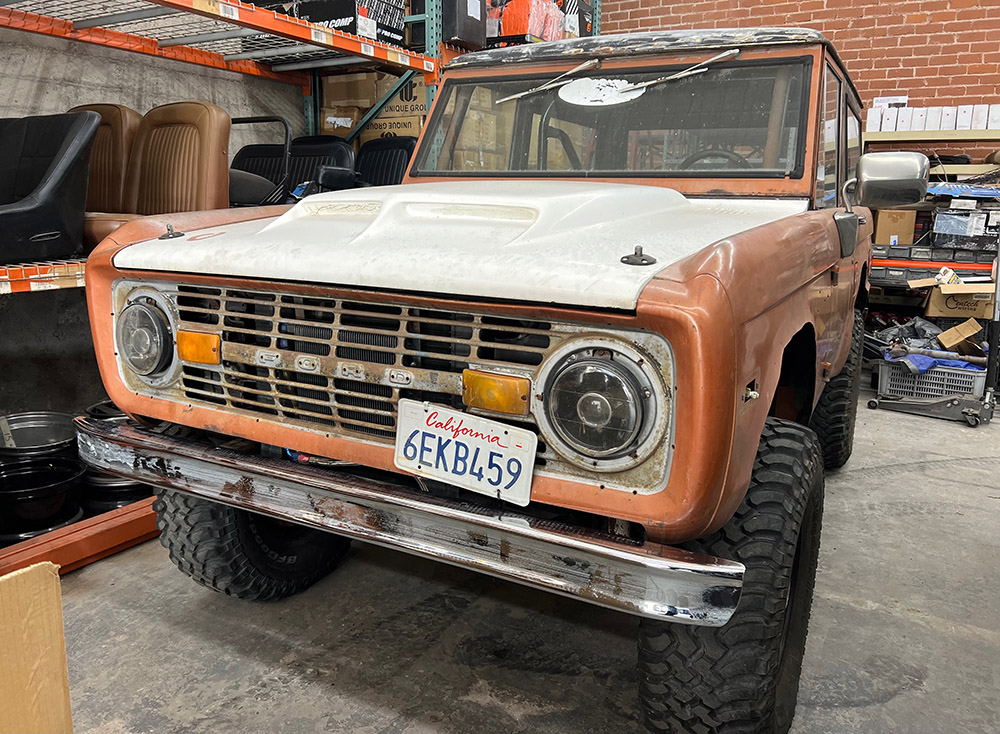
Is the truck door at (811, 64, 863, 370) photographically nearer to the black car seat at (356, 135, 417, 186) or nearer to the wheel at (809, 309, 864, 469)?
the wheel at (809, 309, 864, 469)

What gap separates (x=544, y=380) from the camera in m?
1.36

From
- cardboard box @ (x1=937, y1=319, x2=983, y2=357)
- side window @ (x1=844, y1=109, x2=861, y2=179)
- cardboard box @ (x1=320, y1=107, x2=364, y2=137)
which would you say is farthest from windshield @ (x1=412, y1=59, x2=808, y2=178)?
cardboard box @ (x1=937, y1=319, x2=983, y2=357)

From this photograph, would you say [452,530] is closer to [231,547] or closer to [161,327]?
[161,327]

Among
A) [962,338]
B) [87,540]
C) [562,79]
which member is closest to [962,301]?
[962,338]

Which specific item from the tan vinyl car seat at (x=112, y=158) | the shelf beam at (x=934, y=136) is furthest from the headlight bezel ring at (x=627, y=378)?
the shelf beam at (x=934, y=136)

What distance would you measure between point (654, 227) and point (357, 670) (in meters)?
Answer: 1.40

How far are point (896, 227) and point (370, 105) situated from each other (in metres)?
3.95

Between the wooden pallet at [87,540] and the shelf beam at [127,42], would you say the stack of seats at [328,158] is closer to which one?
the shelf beam at [127,42]

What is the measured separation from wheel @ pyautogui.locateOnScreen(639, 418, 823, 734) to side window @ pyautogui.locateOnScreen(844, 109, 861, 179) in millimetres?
1790

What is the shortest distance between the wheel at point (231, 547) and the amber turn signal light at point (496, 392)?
1.05 meters

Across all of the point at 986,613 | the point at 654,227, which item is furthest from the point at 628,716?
the point at 986,613

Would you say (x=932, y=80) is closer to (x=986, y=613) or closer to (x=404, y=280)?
(x=986, y=613)

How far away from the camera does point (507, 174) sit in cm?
260

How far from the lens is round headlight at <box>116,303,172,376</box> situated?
178 centimetres
